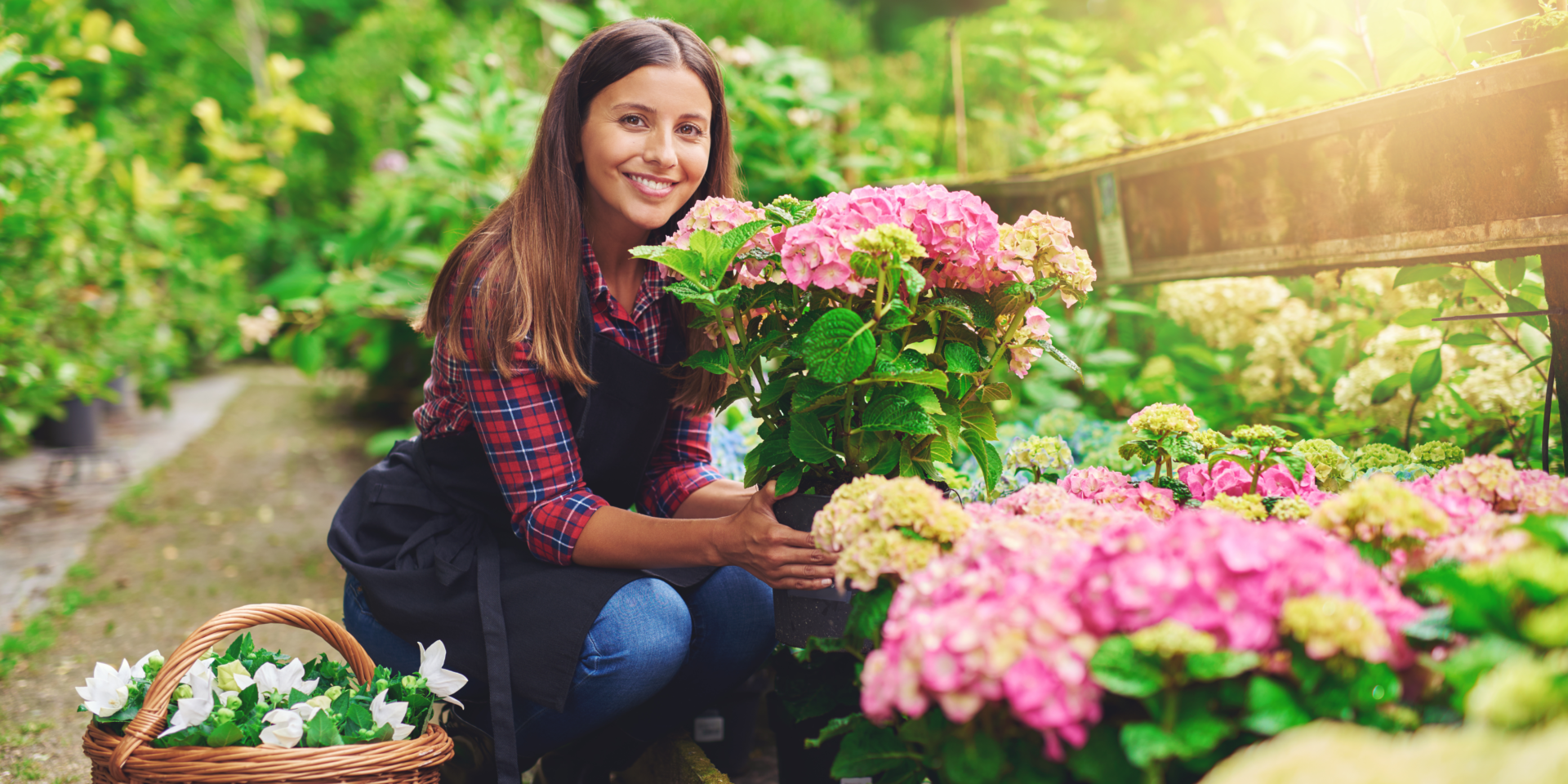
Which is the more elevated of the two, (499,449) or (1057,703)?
(499,449)

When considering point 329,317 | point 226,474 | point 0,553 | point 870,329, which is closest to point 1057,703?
point 870,329

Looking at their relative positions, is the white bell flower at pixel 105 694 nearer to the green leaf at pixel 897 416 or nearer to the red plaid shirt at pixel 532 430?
the red plaid shirt at pixel 532 430

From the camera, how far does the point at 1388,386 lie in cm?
194

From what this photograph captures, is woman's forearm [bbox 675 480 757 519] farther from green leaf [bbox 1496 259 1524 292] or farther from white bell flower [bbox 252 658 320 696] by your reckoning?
green leaf [bbox 1496 259 1524 292]

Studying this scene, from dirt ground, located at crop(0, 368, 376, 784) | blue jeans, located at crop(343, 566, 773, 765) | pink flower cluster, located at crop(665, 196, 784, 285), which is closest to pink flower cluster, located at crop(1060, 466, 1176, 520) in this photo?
pink flower cluster, located at crop(665, 196, 784, 285)

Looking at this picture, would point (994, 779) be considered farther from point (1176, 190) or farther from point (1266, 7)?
point (1266, 7)

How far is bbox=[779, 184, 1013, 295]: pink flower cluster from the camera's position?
1.16 metres

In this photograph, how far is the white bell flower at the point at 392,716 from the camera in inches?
48.6

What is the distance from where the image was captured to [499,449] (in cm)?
148

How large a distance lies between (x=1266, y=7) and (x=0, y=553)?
466 cm

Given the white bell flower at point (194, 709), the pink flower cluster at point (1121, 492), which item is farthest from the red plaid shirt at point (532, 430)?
the pink flower cluster at point (1121, 492)

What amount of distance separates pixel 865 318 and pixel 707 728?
0.96m

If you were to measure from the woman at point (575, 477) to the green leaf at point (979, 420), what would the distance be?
12.4 inches

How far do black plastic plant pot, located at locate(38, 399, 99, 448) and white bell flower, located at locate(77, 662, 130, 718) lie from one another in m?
4.48
